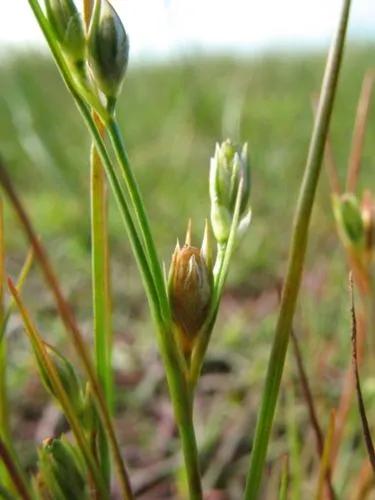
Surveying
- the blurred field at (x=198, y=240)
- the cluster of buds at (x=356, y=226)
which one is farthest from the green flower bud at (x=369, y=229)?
the blurred field at (x=198, y=240)

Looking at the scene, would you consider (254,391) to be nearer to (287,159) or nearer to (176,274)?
(176,274)

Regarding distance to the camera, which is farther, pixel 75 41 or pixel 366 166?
pixel 366 166

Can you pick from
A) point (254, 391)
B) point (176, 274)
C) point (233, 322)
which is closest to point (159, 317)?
point (176, 274)

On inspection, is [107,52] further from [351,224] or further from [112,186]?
[351,224]

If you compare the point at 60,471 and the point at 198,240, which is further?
the point at 198,240

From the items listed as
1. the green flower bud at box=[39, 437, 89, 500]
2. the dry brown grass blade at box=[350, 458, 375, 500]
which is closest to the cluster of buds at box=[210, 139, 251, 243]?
the green flower bud at box=[39, 437, 89, 500]

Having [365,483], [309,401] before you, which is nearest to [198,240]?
[365,483]

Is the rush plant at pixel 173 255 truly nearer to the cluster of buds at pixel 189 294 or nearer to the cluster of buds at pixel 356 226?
the cluster of buds at pixel 189 294
